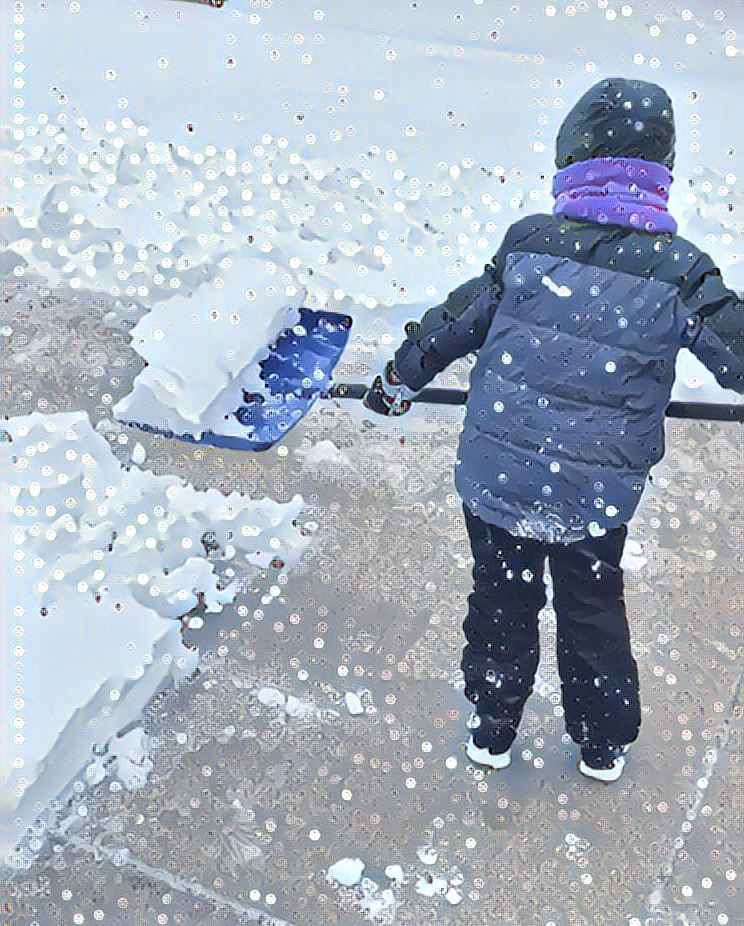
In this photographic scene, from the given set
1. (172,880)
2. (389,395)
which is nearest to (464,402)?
(389,395)

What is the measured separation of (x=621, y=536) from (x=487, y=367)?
29cm

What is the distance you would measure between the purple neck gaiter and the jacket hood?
1cm

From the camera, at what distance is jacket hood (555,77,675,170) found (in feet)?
A: 3.55

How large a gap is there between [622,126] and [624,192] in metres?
0.08

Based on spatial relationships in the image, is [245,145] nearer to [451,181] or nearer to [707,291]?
[451,181]

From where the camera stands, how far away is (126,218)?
134cm

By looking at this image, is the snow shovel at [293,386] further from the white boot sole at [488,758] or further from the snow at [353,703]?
the white boot sole at [488,758]

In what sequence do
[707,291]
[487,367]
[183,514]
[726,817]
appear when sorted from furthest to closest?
[183,514] < [726,817] < [487,367] < [707,291]

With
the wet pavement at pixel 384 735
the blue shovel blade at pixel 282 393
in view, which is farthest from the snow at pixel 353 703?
the blue shovel blade at pixel 282 393

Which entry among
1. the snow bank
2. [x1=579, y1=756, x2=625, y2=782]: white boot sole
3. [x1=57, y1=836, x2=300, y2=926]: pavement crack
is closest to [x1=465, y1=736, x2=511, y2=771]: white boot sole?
[x1=579, y1=756, x2=625, y2=782]: white boot sole

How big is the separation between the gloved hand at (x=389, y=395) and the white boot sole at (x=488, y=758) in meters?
0.52

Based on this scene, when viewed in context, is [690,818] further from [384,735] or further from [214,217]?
[214,217]

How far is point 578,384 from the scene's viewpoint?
1133 mm

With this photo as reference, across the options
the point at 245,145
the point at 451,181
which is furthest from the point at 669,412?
the point at 245,145
